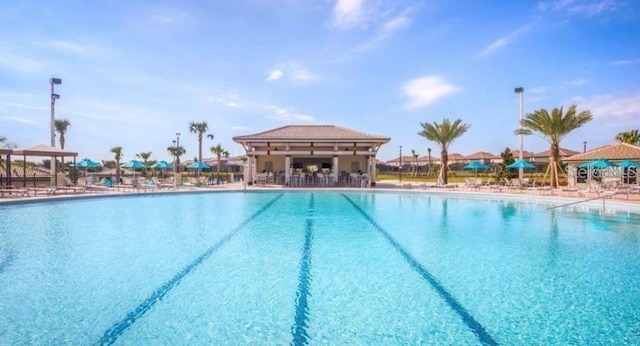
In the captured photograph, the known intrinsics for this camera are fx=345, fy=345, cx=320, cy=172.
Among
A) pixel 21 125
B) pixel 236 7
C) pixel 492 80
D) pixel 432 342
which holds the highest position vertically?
pixel 236 7

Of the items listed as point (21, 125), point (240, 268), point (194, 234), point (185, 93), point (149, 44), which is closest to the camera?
point (240, 268)

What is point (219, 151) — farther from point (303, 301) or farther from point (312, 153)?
point (303, 301)

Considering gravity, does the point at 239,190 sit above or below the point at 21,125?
below

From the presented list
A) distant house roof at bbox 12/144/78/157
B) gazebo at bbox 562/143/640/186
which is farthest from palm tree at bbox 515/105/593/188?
distant house roof at bbox 12/144/78/157

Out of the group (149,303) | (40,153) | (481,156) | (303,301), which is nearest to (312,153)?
(40,153)

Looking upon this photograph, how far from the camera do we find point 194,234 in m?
9.12

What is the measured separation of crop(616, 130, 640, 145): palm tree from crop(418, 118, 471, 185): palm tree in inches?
628

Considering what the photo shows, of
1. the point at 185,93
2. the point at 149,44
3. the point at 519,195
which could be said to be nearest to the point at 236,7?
the point at 149,44

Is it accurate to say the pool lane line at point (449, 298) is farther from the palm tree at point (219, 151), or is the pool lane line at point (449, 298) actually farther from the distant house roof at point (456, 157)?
the distant house roof at point (456, 157)

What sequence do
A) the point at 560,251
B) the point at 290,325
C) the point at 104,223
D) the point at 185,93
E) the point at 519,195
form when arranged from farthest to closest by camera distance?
the point at 185,93 < the point at 519,195 < the point at 104,223 < the point at 560,251 < the point at 290,325

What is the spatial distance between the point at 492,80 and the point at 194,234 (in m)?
18.2

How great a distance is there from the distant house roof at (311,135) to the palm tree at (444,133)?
683cm

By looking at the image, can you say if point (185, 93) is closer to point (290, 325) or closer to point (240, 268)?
point (240, 268)

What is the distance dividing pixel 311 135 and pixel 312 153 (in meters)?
2.02
